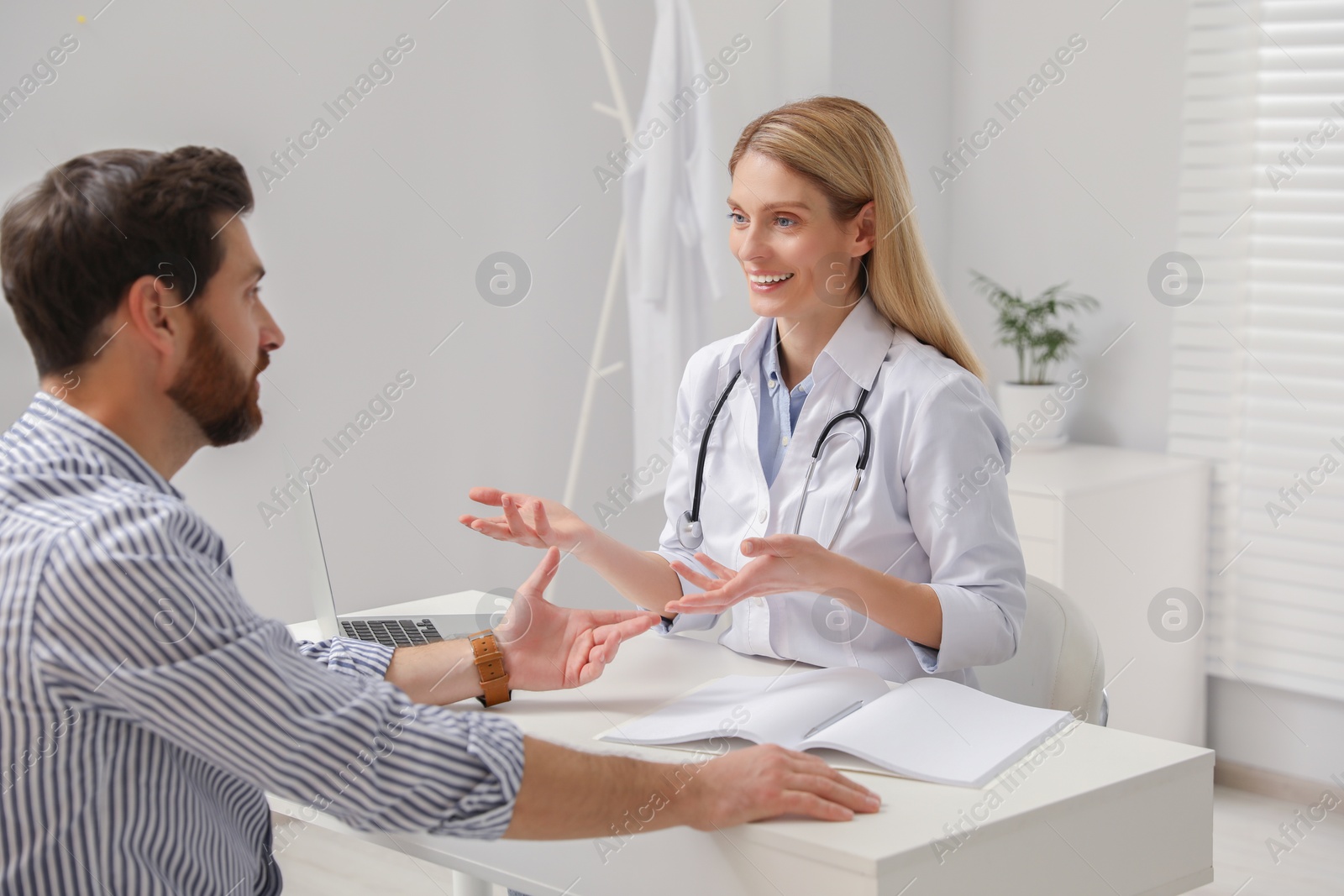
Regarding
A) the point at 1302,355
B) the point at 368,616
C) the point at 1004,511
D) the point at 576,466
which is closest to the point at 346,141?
the point at 576,466

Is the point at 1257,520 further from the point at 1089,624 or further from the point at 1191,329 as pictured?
the point at 1089,624

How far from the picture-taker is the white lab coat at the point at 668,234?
3.35m

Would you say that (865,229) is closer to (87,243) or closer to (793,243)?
(793,243)

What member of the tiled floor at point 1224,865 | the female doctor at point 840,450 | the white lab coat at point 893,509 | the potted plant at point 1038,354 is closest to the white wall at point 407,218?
the tiled floor at point 1224,865

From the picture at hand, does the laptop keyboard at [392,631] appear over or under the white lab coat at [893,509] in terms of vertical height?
under

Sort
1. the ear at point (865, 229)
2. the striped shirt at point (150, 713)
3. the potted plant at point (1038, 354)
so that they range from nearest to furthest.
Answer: the striped shirt at point (150, 713), the ear at point (865, 229), the potted plant at point (1038, 354)

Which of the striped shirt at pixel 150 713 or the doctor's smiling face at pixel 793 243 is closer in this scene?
the striped shirt at pixel 150 713

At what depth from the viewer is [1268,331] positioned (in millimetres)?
3225

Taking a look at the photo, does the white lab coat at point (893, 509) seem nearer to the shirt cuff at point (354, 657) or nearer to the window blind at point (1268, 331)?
the shirt cuff at point (354, 657)

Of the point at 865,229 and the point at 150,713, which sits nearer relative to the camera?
the point at 150,713

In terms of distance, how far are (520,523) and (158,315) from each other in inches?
24.7

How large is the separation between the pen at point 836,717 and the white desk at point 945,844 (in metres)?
0.13

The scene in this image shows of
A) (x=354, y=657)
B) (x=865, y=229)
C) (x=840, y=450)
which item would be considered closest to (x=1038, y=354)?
(x=865, y=229)

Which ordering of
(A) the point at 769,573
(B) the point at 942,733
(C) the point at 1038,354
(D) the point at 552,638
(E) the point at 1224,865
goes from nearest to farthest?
(B) the point at 942,733 < (A) the point at 769,573 < (D) the point at 552,638 < (E) the point at 1224,865 < (C) the point at 1038,354
